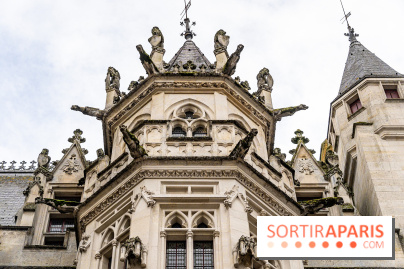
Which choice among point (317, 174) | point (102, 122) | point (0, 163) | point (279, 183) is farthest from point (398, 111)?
point (0, 163)

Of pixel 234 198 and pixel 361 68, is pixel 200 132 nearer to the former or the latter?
pixel 234 198

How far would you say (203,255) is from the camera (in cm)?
1731

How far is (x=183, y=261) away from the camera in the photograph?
1712 centimetres

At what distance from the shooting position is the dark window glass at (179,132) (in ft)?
69.2

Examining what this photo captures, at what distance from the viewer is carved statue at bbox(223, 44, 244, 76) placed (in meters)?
23.2

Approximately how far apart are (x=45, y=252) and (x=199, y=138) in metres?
4.79

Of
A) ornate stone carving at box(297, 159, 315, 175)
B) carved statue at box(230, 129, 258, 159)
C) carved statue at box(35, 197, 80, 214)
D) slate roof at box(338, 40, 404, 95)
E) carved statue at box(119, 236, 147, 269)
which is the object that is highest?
slate roof at box(338, 40, 404, 95)

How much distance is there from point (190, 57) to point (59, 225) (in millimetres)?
6733

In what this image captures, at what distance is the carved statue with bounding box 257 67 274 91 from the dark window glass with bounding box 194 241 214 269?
26.5 feet

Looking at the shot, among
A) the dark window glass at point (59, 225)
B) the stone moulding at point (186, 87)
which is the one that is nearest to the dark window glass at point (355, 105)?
the stone moulding at point (186, 87)

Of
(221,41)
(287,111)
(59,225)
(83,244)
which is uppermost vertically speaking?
(221,41)

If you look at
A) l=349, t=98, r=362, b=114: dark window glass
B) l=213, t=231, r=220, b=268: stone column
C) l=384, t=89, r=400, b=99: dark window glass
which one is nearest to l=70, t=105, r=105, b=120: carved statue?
l=213, t=231, r=220, b=268: stone column

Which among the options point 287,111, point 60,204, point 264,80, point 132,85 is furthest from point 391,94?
point 60,204

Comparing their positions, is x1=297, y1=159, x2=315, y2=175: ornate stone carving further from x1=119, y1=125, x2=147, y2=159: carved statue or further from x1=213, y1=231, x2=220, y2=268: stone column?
x1=213, y1=231, x2=220, y2=268: stone column
